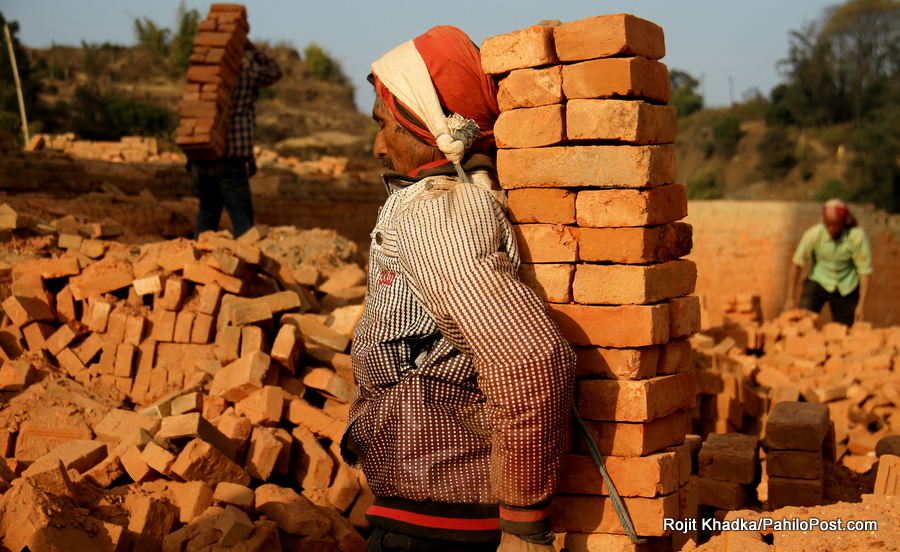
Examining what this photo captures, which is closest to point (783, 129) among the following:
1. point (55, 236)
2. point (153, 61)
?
point (153, 61)

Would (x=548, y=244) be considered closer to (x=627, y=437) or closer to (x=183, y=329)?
(x=627, y=437)

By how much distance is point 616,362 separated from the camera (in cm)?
208

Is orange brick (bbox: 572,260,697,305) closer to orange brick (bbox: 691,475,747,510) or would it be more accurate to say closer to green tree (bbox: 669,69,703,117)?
orange brick (bbox: 691,475,747,510)

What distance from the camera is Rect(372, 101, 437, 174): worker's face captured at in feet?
6.95

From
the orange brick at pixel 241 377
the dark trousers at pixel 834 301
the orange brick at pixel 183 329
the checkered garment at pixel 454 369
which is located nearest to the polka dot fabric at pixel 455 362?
the checkered garment at pixel 454 369

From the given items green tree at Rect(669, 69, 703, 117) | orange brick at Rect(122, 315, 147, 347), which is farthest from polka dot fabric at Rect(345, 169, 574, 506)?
green tree at Rect(669, 69, 703, 117)

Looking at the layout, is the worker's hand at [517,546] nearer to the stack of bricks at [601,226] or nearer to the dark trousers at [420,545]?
the dark trousers at [420,545]

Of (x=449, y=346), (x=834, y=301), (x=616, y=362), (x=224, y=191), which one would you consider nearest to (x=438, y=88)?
(x=449, y=346)

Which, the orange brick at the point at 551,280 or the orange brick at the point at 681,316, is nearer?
the orange brick at the point at 551,280

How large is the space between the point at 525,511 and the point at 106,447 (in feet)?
8.52

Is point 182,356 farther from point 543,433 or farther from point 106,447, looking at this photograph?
point 543,433

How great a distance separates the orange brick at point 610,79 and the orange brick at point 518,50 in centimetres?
7

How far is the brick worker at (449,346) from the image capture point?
1.68 meters

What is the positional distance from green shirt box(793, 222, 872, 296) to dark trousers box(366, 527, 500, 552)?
7.36 meters
